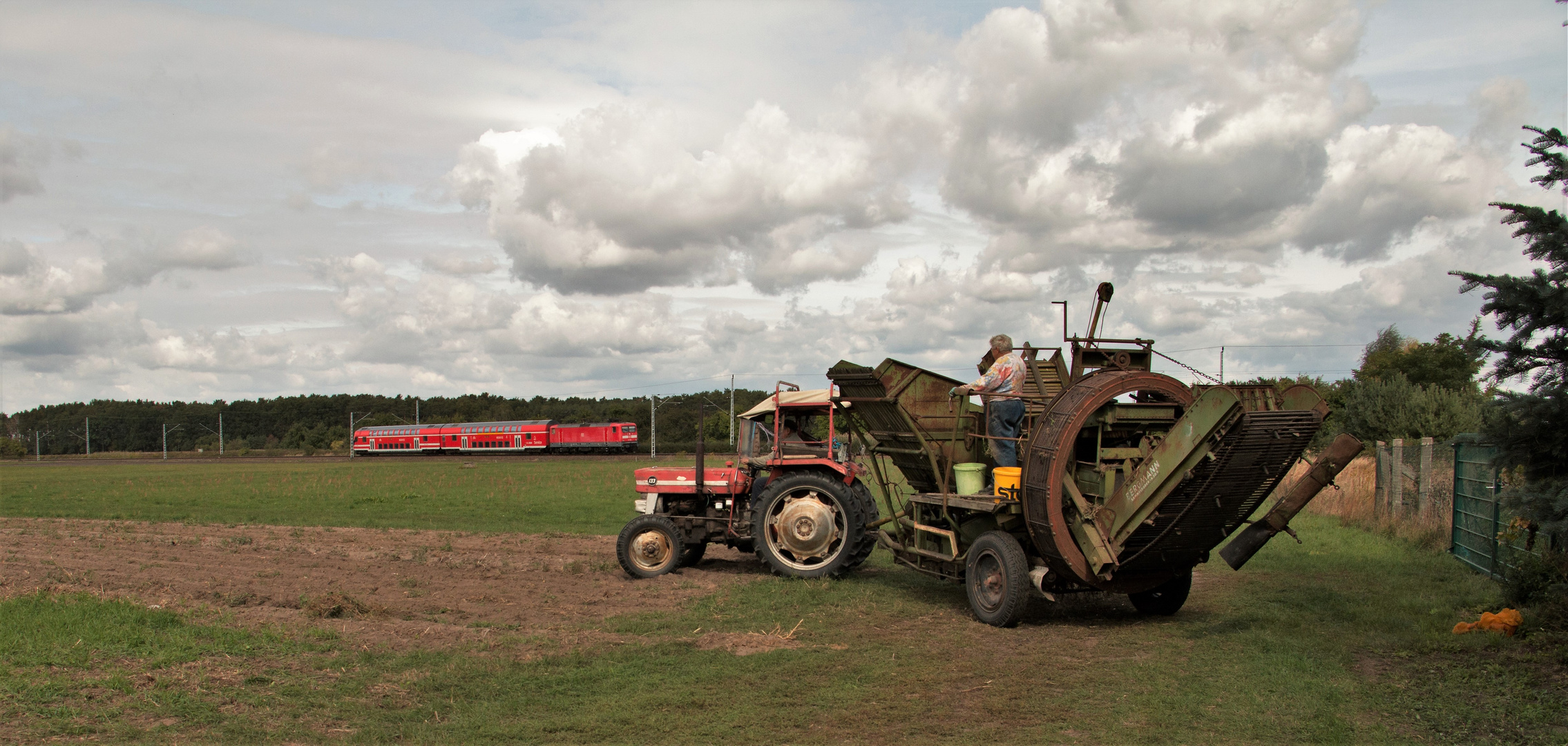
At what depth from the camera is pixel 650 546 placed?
13.3 meters

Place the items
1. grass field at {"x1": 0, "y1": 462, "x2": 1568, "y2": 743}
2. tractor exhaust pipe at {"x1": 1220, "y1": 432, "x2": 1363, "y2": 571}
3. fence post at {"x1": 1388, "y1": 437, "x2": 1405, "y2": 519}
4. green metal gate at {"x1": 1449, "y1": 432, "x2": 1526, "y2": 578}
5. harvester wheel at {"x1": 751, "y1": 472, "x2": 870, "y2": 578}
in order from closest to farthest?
grass field at {"x1": 0, "y1": 462, "x2": 1568, "y2": 743}, tractor exhaust pipe at {"x1": 1220, "y1": 432, "x2": 1363, "y2": 571}, green metal gate at {"x1": 1449, "y1": 432, "x2": 1526, "y2": 578}, harvester wheel at {"x1": 751, "y1": 472, "x2": 870, "y2": 578}, fence post at {"x1": 1388, "y1": 437, "x2": 1405, "y2": 519}

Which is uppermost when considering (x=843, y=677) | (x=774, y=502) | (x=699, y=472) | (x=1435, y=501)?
(x=699, y=472)

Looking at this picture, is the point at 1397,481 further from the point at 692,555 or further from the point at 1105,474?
the point at 692,555

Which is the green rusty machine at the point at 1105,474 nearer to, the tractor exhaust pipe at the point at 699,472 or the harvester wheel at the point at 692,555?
the tractor exhaust pipe at the point at 699,472

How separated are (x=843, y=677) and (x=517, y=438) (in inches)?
2773

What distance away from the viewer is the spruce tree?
642 centimetres

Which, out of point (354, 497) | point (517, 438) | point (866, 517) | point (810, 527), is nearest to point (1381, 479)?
point (866, 517)

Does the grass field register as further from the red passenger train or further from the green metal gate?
the red passenger train

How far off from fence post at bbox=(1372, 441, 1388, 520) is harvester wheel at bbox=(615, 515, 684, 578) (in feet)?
43.5

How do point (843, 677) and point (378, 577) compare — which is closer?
point (843, 677)

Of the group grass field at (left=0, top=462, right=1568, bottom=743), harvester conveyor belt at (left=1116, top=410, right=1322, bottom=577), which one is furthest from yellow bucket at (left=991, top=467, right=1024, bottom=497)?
grass field at (left=0, top=462, right=1568, bottom=743)

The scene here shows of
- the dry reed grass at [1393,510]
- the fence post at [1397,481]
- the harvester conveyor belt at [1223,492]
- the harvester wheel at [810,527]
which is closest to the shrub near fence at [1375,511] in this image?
the dry reed grass at [1393,510]

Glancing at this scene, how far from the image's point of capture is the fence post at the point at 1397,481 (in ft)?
57.4

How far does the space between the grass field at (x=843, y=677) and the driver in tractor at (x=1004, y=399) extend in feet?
5.69
